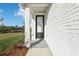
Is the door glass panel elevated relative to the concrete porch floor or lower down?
elevated

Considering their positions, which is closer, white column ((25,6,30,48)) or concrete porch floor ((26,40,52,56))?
concrete porch floor ((26,40,52,56))

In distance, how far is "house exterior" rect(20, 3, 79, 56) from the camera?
274 cm

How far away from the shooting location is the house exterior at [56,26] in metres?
2.74

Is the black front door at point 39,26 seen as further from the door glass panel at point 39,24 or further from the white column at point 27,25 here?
the white column at point 27,25

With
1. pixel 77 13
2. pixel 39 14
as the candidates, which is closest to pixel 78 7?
pixel 77 13

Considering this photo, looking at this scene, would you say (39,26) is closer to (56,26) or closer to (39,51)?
(39,51)

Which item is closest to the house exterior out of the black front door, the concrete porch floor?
the black front door

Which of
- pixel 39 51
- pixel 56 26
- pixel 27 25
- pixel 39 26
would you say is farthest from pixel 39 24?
pixel 56 26

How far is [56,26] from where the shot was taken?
5090 millimetres

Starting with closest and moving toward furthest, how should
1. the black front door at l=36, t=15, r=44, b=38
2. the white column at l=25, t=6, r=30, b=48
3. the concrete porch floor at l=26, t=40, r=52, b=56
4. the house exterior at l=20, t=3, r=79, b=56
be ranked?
the house exterior at l=20, t=3, r=79, b=56 → the concrete porch floor at l=26, t=40, r=52, b=56 → the white column at l=25, t=6, r=30, b=48 → the black front door at l=36, t=15, r=44, b=38

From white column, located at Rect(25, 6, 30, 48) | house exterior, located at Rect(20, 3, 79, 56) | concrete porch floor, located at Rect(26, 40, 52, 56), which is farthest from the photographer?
white column, located at Rect(25, 6, 30, 48)

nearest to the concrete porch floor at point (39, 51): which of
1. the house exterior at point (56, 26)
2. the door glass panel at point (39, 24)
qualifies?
the house exterior at point (56, 26)

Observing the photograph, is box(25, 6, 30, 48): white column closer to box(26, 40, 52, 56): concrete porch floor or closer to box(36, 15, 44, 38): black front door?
box(26, 40, 52, 56): concrete porch floor

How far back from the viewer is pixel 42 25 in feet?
43.2
